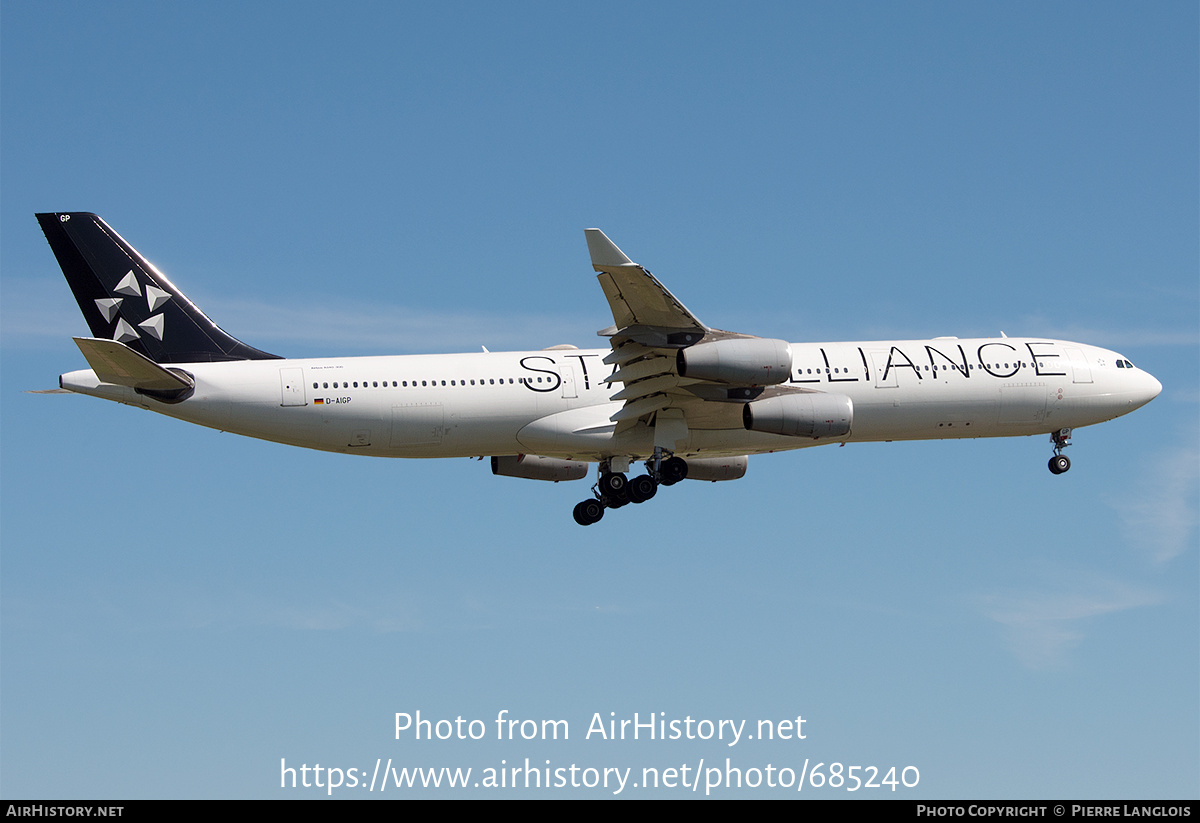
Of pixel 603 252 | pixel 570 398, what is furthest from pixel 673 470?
pixel 603 252

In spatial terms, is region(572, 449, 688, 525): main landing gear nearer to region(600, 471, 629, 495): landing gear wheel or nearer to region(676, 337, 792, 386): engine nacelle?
region(600, 471, 629, 495): landing gear wheel

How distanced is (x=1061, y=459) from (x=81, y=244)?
1382 inches

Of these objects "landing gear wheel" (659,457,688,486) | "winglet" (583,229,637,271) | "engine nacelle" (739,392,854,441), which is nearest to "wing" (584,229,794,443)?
"winglet" (583,229,637,271)

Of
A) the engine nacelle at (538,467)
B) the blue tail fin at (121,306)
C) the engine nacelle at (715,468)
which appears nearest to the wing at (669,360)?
the engine nacelle at (538,467)

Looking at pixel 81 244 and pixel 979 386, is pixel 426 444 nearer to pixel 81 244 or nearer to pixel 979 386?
pixel 81 244

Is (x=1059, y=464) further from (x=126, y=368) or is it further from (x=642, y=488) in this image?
(x=126, y=368)

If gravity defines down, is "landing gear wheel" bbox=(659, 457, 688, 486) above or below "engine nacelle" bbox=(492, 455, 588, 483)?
below

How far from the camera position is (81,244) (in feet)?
145

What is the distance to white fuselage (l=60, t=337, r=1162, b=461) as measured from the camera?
139ft

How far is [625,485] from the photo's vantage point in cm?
4644

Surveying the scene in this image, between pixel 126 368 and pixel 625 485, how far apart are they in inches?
657

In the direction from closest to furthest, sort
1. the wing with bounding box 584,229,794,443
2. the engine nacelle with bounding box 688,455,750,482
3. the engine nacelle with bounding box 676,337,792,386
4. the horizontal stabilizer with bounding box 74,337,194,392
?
the wing with bounding box 584,229,794,443
the horizontal stabilizer with bounding box 74,337,194,392
the engine nacelle with bounding box 676,337,792,386
the engine nacelle with bounding box 688,455,750,482

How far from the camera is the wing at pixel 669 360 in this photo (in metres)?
38.2

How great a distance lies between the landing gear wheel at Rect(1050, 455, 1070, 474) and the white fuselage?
149cm
